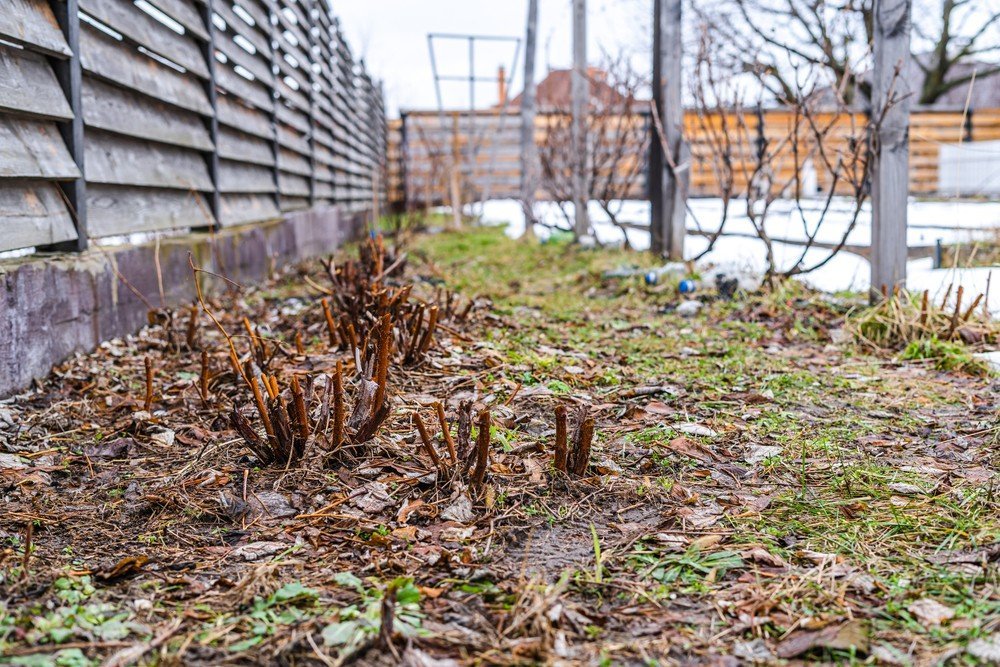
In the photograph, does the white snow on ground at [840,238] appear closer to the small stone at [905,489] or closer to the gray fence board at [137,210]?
the small stone at [905,489]

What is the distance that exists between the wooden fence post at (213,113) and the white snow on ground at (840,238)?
9.83 ft

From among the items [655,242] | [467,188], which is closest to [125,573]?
[655,242]

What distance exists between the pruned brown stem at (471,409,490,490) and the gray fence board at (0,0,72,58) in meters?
1.91

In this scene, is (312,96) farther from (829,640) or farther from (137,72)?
(829,640)

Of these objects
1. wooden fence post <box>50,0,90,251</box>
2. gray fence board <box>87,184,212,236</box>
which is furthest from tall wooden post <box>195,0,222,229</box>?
wooden fence post <box>50,0,90,251</box>

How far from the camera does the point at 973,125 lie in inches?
723

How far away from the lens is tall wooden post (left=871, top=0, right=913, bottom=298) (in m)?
4.00

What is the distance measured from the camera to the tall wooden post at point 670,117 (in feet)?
21.0

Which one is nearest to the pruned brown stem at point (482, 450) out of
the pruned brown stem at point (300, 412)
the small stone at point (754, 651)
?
the pruned brown stem at point (300, 412)

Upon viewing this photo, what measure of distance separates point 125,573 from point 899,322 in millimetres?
3261

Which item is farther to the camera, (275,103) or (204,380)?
(275,103)

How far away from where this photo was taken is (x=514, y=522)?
1.81m

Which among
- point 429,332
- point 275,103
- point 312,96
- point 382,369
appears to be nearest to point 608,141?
point 312,96

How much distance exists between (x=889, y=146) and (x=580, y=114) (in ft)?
16.5
